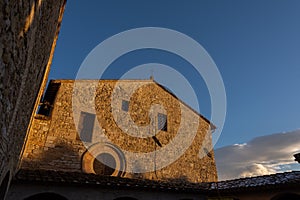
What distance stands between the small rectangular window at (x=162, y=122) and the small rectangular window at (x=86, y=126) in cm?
471

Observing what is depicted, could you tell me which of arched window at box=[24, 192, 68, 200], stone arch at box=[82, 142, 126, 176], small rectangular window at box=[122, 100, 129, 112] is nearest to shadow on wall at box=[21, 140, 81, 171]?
stone arch at box=[82, 142, 126, 176]

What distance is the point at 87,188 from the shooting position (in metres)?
7.31

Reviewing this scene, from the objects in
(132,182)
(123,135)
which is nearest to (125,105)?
(123,135)

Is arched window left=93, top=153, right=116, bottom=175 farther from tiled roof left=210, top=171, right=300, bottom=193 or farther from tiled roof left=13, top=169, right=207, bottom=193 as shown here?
tiled roof left=210, top=171, right=300, bottom=193

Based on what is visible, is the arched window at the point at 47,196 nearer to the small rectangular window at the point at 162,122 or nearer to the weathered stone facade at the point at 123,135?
the weathered stone facade at the point at 123,135

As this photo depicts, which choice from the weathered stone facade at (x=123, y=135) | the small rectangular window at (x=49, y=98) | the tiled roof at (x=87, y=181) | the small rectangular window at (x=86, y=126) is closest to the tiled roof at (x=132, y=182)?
the tiled roof at (x=87, y=181)

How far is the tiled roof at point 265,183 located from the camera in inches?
304

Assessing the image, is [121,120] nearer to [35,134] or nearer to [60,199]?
[35,134]

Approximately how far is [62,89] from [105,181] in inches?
239

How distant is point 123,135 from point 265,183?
23.9ft

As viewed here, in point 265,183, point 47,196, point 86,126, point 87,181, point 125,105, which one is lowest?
point 47,196

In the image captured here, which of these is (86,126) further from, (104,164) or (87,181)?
(87,181)

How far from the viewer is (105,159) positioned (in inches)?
445

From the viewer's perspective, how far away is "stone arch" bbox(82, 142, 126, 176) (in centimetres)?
1062
